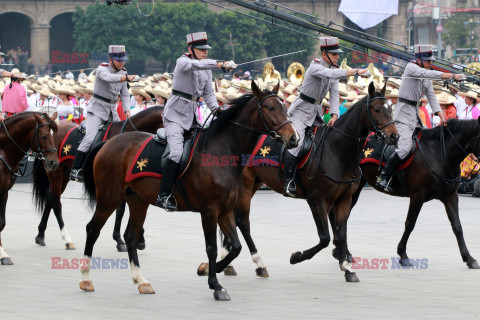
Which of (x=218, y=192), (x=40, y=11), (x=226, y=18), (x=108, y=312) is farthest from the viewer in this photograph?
(x=40, y=11)

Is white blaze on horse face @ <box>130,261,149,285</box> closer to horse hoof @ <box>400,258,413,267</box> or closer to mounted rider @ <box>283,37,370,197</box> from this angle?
mounted rider @ <box>283,37,370,197</box>

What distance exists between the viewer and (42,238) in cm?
1359

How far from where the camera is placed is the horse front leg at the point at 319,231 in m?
11.0

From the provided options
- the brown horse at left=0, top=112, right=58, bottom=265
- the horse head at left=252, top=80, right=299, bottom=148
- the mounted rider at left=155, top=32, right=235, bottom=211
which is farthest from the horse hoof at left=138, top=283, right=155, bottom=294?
the brown horse at left=0, top=112, right=58, bottom=265

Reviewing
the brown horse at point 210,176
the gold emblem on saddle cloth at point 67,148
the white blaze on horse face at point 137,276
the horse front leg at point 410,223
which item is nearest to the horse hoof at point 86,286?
the brown horse at point 210,176

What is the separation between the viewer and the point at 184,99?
10695mm

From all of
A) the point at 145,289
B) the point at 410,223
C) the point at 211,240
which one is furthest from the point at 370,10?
the point at 145,289

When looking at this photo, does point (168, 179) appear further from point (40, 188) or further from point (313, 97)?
point (40, 188)

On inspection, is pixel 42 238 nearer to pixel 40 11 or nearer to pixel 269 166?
pixel 269 166

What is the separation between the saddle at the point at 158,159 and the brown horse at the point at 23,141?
6.78 ft

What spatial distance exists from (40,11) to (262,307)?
3252 inches

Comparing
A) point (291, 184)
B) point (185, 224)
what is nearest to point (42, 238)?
point (185, 224)

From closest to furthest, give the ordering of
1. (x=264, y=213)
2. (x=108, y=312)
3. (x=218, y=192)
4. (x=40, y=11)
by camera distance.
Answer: (x=108, y=312), (x=218, y=192), (x=264, y=213), (x=40, y=11)

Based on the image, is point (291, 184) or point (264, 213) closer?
point (291, 184)
